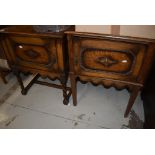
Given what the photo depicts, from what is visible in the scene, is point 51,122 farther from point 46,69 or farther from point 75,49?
point 75,49

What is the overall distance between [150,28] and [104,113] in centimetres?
86

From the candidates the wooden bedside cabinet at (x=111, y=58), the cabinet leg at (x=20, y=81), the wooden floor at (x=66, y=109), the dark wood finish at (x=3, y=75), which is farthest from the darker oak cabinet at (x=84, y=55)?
the dark wood finish at (x=3, y=75)

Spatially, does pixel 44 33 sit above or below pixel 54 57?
above

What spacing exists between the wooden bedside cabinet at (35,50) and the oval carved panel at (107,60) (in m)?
0.19

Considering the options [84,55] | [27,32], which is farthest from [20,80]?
[84,55]

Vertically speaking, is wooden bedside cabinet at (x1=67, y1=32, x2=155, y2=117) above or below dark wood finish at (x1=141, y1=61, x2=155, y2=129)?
above

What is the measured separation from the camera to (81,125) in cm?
135

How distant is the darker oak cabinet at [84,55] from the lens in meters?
0.90

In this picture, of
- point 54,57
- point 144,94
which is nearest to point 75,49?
point 54,57

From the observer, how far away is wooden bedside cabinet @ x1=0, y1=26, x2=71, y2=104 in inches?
41.4

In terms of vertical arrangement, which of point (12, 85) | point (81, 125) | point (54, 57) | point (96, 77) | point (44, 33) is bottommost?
point (81, 125)

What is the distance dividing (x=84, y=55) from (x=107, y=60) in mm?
160

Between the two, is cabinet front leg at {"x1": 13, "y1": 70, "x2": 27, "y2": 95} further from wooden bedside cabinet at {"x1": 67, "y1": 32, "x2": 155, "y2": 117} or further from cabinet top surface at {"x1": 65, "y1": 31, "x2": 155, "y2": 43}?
cabinet top surface at {"x1": 65, "y1": 31, "x2": 155, "y2": 43}

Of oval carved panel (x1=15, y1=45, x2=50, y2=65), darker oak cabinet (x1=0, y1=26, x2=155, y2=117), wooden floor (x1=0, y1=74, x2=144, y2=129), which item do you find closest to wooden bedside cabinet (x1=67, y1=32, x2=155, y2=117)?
darker oak cabinet (x1=0, y1=26, x2=155, y2=117)
